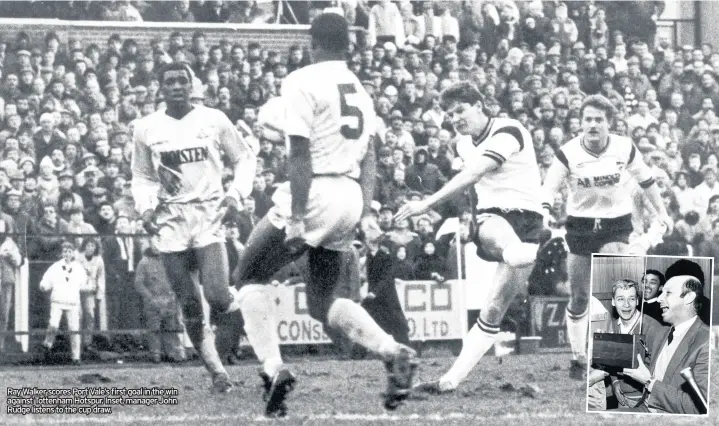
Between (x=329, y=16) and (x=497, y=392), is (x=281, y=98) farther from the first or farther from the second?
(x=497, y=392)

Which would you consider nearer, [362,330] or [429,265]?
[362,330]

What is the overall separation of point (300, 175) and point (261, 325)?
94 centimetres

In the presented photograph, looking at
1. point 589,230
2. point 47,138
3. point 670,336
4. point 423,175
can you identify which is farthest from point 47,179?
point 670,336

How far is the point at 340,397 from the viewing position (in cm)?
903

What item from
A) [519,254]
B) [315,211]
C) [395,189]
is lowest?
[519,254]

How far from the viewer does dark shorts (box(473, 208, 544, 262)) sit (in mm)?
9445

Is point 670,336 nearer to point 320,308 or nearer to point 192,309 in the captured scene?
point 320,308

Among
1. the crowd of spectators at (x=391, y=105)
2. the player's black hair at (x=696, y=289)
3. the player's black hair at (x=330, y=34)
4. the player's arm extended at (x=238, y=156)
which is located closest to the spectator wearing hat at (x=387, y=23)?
the crowd of spectators at (x=391, y=105)

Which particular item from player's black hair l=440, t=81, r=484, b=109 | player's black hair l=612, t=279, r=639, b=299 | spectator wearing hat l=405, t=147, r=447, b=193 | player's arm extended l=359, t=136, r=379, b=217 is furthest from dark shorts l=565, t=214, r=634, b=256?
player's arm extended l=359, t=136, r=379, b=217

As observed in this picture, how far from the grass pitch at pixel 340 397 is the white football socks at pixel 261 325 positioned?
11cm

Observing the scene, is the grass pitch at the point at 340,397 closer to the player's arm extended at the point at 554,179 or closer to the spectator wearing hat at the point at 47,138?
the player's arm extended at the point at 554,179

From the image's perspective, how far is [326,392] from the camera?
9.09m

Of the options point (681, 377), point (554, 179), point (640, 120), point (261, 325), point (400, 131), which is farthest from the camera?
point (640, 120)

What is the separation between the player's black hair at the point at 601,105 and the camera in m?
9.78
